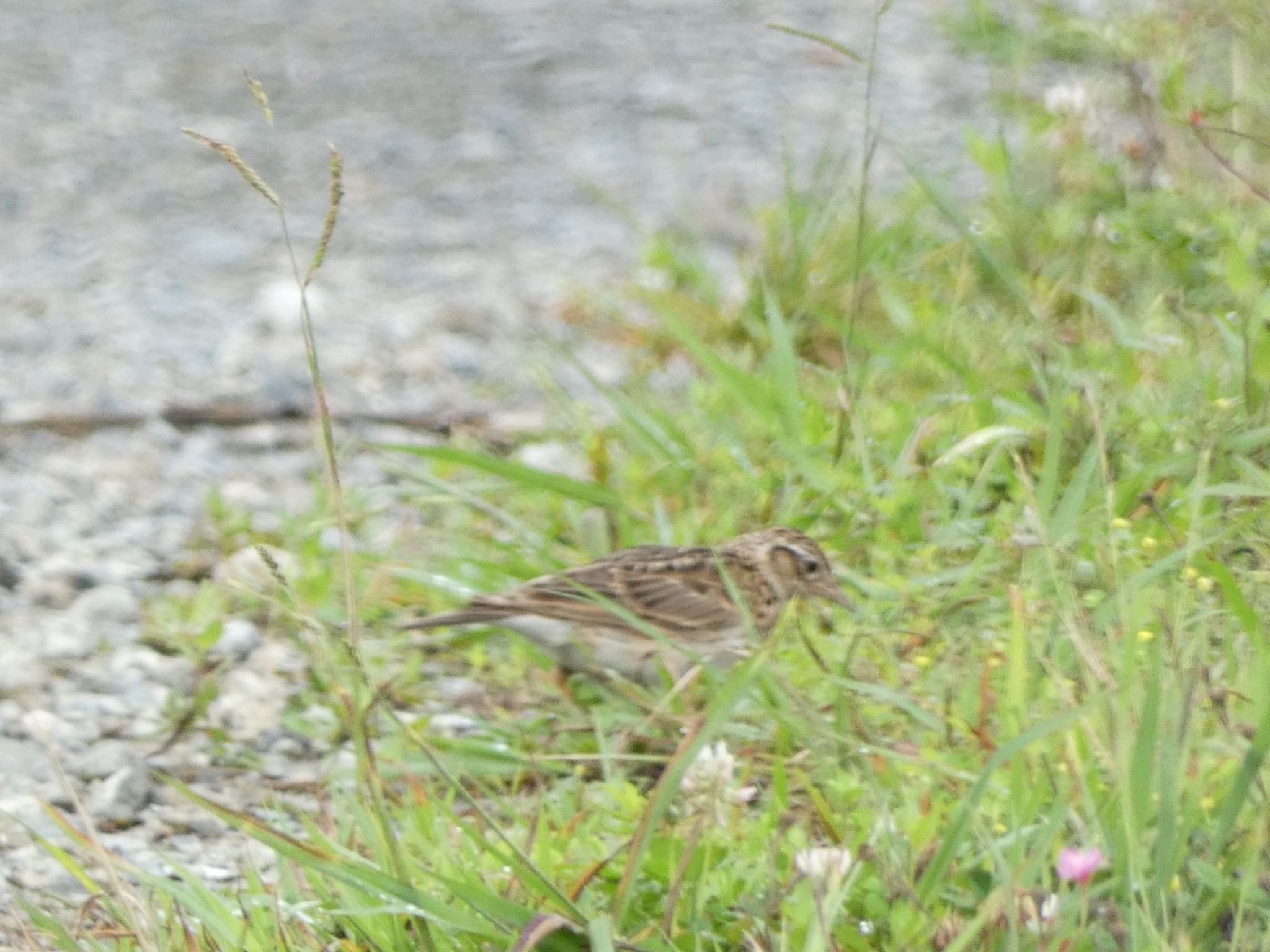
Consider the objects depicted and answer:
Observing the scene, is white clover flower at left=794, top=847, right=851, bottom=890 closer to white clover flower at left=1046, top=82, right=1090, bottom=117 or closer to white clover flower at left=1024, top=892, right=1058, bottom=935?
white clover flower at left=1024, top=892, right=1058, bottom=935

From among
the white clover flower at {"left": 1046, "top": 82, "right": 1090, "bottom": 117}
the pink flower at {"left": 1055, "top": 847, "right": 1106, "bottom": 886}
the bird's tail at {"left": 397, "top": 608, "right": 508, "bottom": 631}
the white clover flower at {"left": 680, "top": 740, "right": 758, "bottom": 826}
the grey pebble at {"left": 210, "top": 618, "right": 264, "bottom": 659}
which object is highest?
the pink flower at {"left": 1055, "top": 847, "right": 1106, "bottom": 886}

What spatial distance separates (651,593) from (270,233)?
A: 3597 mm

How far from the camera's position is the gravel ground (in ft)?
15.0

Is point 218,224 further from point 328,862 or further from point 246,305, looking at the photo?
point 328,862

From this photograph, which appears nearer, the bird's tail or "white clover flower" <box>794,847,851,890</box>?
"white clover flower" <box>794,847,851,890</box>

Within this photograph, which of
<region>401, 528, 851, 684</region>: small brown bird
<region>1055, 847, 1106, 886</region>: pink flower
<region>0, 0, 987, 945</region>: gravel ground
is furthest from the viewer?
<region>0, 0, 987, 945</region>: gravel ground

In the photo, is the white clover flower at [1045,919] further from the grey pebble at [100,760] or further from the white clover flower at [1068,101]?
the white clover flower at [1068,101]

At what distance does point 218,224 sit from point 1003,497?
13.1 feet

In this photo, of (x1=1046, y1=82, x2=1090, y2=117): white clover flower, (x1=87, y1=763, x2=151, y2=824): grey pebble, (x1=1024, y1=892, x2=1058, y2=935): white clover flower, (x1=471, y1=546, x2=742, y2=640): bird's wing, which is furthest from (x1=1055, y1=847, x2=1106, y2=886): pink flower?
(x1=1046, y1=82, x2=1090, y2=117): white clover flower

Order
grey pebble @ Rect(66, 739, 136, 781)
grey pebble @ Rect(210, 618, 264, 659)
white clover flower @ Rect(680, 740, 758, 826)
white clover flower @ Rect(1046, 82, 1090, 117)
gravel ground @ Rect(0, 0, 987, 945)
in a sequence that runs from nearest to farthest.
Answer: white clover flower @ Rect(680, 740, 758, 826) < grey pebble @ Rect(66, 739, 136, 781) < gravel ground @ Rect(0, 0, 987, 945) < grey pebble @ Rect(210, 618, 264, 659) < white clover flower @ Rect(1046, 82, 1090, 117)

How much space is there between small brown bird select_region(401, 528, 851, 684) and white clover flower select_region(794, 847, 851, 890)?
1.55m

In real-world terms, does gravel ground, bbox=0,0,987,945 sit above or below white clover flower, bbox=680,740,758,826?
below

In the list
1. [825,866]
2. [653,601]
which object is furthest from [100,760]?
[825,866]

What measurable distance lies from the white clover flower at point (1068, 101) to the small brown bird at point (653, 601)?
3133 mm
